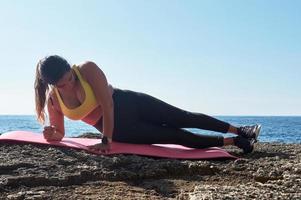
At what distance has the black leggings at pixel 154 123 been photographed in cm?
450

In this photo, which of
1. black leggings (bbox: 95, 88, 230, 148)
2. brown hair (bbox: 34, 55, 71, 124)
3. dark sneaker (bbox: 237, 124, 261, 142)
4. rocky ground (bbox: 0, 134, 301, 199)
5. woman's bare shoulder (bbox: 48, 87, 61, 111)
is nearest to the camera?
rocky ground (bbox: 0, 134, 301, 199)

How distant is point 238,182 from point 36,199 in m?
1.39

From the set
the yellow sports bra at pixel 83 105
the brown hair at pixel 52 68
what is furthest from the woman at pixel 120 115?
the brown hair at pixel 52 68

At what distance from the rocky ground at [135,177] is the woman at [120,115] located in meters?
0.45

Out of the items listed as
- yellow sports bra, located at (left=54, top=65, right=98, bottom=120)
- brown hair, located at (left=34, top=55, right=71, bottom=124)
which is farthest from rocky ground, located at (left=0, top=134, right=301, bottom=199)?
brown hair, located at (left=34, top=55, right=71, bottom=124)

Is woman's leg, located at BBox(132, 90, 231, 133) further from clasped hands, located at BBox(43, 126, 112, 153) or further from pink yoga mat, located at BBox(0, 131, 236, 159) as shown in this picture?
clasped hands, located at BBox(43, 126, 112, 153)

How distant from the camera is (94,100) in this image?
4.25 meters

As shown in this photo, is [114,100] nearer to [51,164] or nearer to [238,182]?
[51,164]

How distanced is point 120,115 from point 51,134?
721mm

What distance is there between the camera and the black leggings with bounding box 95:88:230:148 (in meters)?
4.50

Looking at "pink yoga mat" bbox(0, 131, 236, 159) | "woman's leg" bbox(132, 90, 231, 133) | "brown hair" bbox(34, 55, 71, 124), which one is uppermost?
"brown hair" bbox(34, 55, 71, 124)

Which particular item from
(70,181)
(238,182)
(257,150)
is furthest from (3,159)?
(257,150)

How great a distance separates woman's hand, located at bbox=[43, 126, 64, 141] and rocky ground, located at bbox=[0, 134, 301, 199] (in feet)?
1.36

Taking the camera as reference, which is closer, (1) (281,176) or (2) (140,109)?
(1) (281,176)
